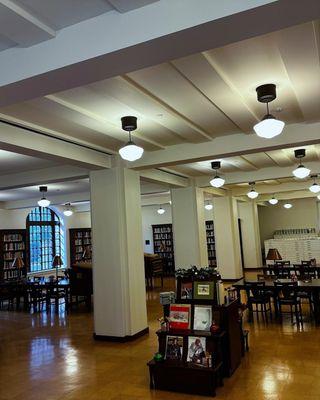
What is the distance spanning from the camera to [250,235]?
14.4 metres

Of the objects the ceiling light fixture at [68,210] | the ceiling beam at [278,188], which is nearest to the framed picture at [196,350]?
the ceiling beam at [278,188]

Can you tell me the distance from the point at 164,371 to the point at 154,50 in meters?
3.25

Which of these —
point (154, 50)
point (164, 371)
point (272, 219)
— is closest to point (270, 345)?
point (164, 371)

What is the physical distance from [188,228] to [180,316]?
4.89 m

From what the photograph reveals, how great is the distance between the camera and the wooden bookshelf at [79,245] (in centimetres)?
1412

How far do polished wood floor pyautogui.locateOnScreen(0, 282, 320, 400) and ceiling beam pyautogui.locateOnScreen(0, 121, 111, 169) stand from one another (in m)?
2.89

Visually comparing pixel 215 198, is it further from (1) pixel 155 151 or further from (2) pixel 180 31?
(2) pixel 180 31

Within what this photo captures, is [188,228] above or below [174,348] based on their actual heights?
above

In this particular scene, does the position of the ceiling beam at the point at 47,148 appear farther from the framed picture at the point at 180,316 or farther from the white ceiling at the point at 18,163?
the framed picture at the point at 180,316

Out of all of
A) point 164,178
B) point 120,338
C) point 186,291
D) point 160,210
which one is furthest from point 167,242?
point 186,291

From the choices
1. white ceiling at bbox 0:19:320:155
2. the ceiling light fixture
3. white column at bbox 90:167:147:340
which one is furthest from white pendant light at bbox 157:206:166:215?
white ceiling at bbox 0:19:320:155

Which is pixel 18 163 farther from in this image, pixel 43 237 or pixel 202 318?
pixel 43 237

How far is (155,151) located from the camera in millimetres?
6242

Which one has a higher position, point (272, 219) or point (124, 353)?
point (272, 219)
